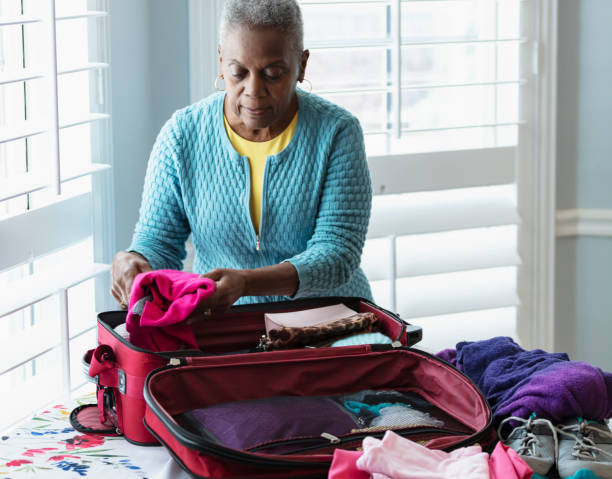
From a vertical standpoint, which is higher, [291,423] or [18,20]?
[18,20]

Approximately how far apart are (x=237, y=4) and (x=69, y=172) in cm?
67

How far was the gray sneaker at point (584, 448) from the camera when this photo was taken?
3.86 ft

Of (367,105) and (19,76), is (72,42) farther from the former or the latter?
(367,105)

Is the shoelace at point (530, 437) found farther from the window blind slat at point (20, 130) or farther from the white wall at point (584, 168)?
the white wall at point (584, 168)

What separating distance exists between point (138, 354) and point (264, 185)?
0.50 m

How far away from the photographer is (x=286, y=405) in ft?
4.23

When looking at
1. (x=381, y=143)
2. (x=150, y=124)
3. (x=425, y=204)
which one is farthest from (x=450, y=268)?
(x=150, y=124)

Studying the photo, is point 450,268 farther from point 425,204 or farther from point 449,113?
point 449,113

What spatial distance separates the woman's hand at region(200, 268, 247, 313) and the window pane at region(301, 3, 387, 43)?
1.15 meters

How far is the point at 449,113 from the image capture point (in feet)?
8.86

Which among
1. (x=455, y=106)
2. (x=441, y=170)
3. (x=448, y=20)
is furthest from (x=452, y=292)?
(x=448, y=20)

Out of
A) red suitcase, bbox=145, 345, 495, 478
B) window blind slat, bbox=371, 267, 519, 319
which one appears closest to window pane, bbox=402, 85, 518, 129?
window blind slat, bbox=371, 267, 519, 319

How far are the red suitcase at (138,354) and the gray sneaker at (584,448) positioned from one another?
1.02ft

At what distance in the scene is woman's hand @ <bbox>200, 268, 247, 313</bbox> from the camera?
1444 mm
